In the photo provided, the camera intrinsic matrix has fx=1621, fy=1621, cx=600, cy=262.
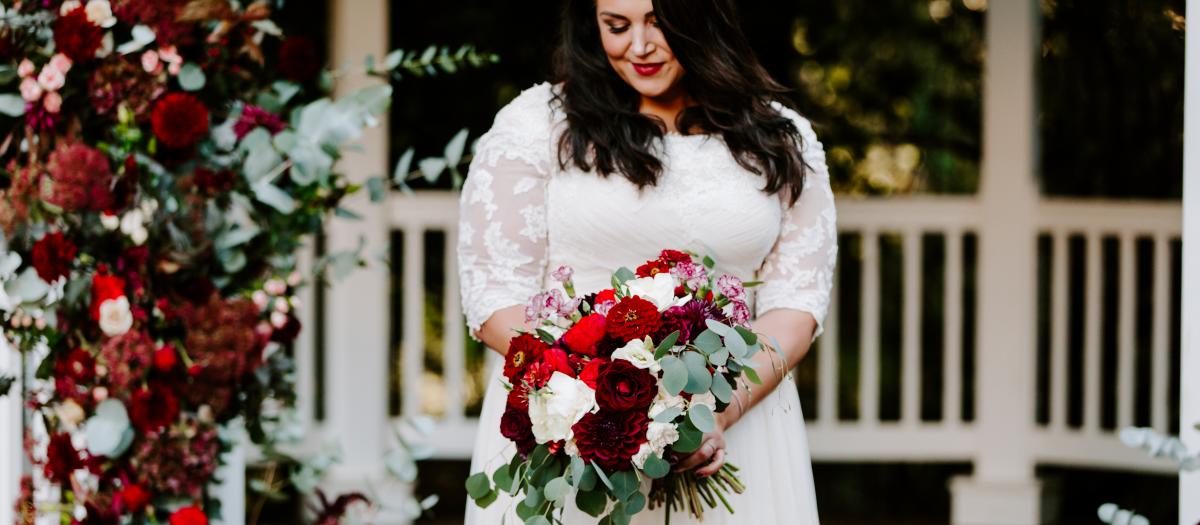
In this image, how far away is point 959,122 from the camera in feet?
22.9

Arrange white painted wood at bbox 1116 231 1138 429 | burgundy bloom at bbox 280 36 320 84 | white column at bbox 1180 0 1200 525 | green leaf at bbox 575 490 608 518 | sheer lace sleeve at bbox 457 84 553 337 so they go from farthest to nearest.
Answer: white painted wood at bbox 1116 231 1138 429 < burgundy bloom at bbox 280 36 320 84 < sheer lace sleeve at bbox 457 84 553 337 < white column at bbox 1180 0 1200 525 < green leaf at bbox 575 490 608 518

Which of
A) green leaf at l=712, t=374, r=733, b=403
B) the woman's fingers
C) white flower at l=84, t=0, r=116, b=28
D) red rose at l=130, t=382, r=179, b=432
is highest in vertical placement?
white flower at l=84, t=0, r=116, b=28

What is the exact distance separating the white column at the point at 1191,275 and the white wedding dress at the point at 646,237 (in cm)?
58

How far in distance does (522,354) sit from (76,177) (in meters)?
0.85

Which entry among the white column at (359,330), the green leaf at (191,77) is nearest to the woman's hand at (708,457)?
the green leaf at (191,77)

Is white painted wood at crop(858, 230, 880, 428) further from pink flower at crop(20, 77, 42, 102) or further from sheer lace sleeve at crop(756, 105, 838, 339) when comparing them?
pink flower at crop(20, 77, 42, 102)

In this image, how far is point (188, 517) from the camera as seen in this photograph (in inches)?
107

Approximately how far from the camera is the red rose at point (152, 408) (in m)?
2.66

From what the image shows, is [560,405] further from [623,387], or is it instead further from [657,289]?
[657,289]

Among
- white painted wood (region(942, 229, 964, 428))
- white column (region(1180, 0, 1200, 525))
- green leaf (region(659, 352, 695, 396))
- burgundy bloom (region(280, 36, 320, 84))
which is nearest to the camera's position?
green leaf (region(659, 352, 695, 396))

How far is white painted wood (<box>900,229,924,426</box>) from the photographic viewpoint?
17.9ft

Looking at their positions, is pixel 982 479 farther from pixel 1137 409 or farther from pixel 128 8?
pixel 128 8

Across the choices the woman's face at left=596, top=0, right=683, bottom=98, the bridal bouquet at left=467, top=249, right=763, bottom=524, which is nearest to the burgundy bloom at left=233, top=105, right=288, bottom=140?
the woman's face at left=596, top=0, right=683, bottom=98

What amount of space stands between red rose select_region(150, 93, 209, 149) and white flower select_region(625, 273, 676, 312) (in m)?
0.87
